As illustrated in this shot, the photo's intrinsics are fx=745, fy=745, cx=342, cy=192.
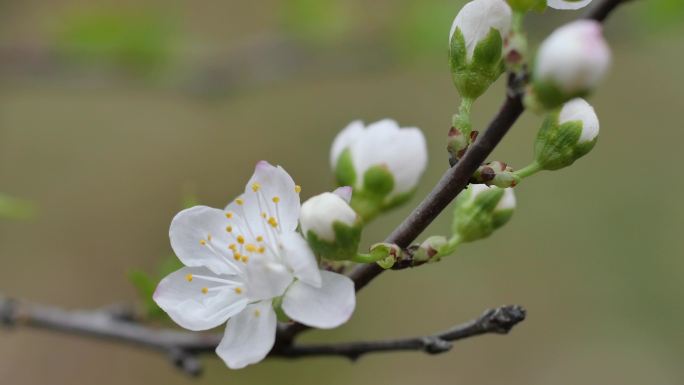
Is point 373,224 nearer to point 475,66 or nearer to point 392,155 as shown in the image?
point 392,155

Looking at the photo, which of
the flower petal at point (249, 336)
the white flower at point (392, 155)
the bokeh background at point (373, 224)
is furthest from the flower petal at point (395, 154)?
the bokeh background at point (373, 224)

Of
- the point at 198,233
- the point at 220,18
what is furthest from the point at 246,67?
the point at 220,18

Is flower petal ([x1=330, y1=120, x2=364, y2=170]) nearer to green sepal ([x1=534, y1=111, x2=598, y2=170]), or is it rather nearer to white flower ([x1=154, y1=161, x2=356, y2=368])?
white flower ([x1=154, y1=161, x2=356, y2=368])

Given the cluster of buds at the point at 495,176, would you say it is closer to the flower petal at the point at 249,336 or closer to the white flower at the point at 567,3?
the white flower at the point at 567,3

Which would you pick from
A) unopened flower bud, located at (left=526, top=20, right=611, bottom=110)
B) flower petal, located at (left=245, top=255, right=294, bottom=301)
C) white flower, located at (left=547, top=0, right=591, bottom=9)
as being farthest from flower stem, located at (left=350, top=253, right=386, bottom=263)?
white flower, located at (left=547, top=0, right=591, bottom=9)

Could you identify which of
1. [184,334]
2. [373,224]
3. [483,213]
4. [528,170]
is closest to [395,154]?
[483,213]

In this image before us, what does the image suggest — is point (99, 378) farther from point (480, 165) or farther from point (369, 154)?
point (480, 165)
